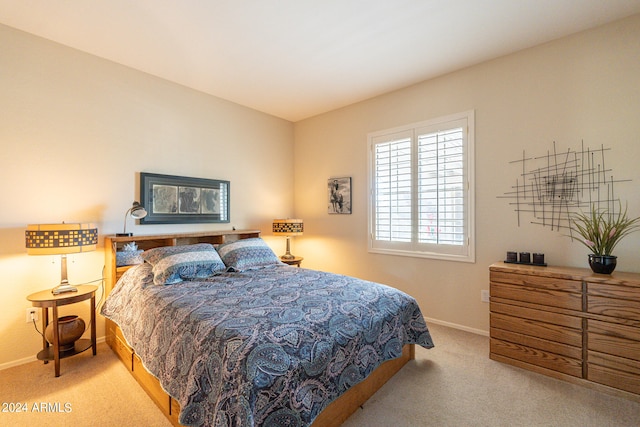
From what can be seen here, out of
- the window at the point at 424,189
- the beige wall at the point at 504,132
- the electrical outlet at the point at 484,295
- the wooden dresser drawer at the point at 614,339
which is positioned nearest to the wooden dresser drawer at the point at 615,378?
the wooden dresser drawer at the point at 614,339

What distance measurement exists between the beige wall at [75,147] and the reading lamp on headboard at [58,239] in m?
0.39

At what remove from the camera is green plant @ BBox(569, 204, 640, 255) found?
210cm

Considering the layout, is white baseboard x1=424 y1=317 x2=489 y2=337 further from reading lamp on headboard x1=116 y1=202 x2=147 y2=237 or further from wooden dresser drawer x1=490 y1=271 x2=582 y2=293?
reading lamp on headboard x1=116 y1=202 x2=147 y2=237

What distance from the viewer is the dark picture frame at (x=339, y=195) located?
13.0 feet

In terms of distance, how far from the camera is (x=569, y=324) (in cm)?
210

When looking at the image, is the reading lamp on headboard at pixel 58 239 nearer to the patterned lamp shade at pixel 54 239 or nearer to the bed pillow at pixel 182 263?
the patterned lamp shade at pixel 54 239

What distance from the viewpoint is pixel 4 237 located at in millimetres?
2295

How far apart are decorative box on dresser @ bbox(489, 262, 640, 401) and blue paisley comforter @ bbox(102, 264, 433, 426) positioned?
0.73m

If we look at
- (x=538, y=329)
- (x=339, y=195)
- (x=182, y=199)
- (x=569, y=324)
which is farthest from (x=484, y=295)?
(x=182, y=199)

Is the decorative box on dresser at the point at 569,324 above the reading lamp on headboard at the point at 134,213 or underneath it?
underneath

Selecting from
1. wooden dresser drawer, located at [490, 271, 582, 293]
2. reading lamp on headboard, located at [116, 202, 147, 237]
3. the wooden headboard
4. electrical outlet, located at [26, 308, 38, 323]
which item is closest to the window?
wooden dresser drawer, located at [490, 271, 582, 293]

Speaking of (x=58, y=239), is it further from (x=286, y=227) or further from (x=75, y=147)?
(x=286, y=227)

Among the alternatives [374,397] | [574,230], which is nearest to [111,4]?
[374,397]

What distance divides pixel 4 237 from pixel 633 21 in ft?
17.3
